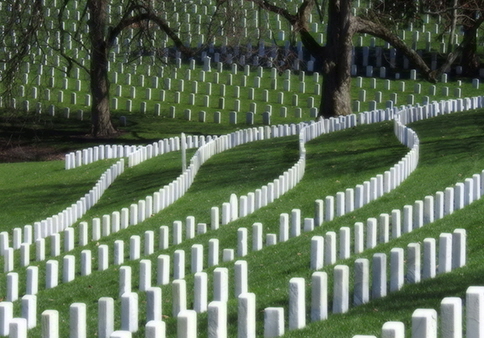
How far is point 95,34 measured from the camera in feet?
91.0

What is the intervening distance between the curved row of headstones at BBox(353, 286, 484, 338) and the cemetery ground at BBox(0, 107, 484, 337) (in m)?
1.23

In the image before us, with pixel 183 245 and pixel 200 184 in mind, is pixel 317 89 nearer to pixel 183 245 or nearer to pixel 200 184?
pixel 200 184

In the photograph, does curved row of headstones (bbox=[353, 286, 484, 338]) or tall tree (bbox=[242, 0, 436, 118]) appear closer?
curved row of headstones (bbox=[353, 286, 484, 338])

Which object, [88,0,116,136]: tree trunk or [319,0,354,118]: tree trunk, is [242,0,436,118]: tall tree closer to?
[319,0,354,118]: tree trunk

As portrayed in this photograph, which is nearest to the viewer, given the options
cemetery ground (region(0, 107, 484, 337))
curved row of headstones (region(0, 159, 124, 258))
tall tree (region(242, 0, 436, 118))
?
cemetery ground (region(0, 107, 484, 337))

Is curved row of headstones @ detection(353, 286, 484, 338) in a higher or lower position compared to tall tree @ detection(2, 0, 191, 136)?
lower

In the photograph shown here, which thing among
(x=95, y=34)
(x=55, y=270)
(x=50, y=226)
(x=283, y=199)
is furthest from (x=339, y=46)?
(x=55, y=270)

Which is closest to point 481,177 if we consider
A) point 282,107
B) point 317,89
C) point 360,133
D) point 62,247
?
point 62,247

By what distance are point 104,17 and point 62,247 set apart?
15301 millimetres

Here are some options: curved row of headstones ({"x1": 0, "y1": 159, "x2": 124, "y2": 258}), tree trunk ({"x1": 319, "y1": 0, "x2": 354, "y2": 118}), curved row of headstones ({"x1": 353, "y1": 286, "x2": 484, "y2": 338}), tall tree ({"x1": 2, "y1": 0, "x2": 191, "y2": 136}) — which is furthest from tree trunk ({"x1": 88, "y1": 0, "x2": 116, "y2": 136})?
curved row of headstones ({"x1": 353, "y1": 286, "x2": 484, "y2": 338})

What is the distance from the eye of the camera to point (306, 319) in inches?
291

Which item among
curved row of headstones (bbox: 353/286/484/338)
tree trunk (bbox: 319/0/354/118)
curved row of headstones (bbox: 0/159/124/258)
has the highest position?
tree trunk (bbox: 319/0/354/118)

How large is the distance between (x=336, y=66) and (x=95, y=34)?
253 inches

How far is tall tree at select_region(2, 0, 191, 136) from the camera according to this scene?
23344 millimetres
